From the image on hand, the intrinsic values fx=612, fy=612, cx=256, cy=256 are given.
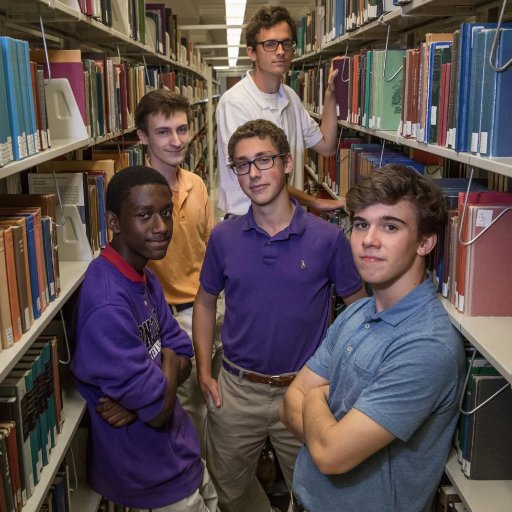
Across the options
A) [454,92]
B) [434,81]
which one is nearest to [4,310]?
[454,92]

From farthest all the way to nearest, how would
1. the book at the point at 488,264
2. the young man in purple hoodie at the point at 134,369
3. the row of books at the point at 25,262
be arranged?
the young man in purple hoodie at the point at 134,369 < the book at the point at 488,264 < the row of books at the point at 25,262

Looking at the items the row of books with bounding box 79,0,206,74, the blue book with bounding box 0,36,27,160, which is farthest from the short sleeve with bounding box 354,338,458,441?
the row of books with bounding box 79,0,206,74

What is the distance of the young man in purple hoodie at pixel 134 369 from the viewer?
156cm

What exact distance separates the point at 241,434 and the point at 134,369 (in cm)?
63

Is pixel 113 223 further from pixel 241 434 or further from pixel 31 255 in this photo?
pixel 241 434

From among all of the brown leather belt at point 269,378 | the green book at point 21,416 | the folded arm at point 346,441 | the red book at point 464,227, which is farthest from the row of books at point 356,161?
the green book at point 21,416

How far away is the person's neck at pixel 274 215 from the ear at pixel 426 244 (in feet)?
1.98

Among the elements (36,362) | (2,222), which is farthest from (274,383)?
(2,222)

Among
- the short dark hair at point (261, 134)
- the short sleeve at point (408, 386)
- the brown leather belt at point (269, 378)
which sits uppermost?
the short dark hair at point (261, 134)

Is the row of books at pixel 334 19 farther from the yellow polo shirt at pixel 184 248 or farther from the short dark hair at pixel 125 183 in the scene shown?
the short dark hair at pixel 125 183

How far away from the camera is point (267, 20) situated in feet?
9.77

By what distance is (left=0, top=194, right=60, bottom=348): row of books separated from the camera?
4.44 feet

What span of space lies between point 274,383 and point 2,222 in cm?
97

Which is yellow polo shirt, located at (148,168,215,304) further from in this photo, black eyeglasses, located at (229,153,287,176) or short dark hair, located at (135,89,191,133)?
black eyeglasses, located at (229,153,287,176)
